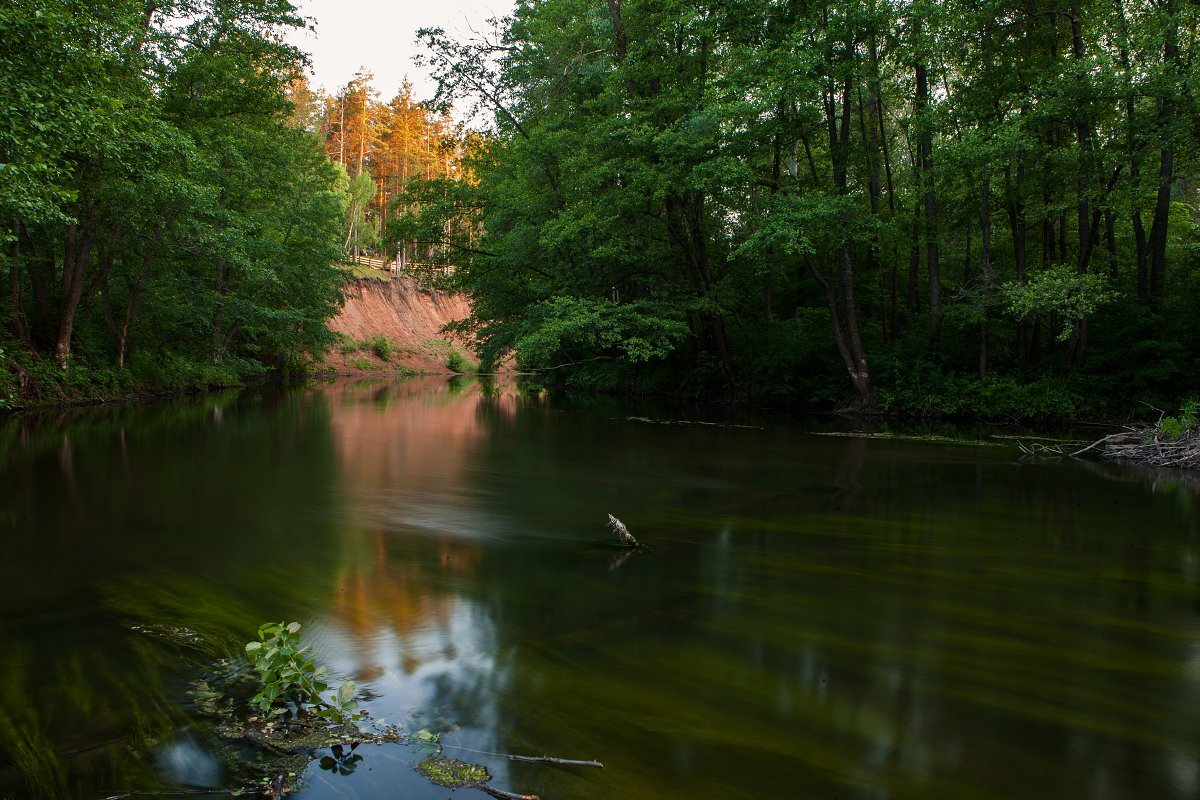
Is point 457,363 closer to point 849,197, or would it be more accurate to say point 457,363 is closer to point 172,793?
point 849,197

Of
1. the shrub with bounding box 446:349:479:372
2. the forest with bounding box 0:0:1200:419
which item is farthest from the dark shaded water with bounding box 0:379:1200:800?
the shrub with bounding box 446:349:479:372

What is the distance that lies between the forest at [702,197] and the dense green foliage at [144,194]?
0.10 metres

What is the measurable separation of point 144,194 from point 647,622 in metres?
18.1

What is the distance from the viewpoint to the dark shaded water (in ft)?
10.5

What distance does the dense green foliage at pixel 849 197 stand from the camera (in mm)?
16375

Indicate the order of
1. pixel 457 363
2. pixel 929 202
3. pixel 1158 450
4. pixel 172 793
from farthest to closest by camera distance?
pixel 457 363, pixel 929 202, pixel 1158 450, pixel 172 793

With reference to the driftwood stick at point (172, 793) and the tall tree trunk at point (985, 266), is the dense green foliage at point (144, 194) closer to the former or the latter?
the driftwood stick at point (172, 793)

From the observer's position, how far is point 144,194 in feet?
58.1

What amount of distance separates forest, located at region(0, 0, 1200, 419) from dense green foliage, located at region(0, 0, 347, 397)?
0.33ft

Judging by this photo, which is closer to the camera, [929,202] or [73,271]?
[73,271]

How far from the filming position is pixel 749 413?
21938mm

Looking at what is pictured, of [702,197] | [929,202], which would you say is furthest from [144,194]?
[929,202]

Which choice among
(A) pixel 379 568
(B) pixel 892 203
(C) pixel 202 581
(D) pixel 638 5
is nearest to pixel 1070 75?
(B) pixel 892 203

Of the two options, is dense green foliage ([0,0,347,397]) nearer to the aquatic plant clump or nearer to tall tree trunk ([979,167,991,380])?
the aquatic plant clump
